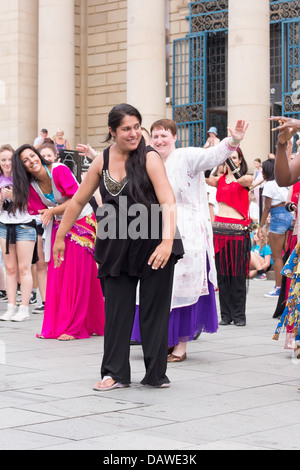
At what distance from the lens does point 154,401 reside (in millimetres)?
5727

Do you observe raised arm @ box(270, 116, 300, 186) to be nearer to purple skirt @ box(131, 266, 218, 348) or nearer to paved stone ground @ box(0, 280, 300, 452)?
paved stone ground @ box(0, 280, 300, 452)

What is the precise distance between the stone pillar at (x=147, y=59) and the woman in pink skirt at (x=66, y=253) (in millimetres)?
12143

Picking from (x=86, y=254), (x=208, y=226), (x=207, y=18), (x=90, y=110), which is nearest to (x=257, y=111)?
(x=207, y=18)

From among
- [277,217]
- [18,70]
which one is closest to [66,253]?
[277,217]

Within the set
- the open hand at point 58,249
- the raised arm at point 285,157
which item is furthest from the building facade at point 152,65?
the raised arm at point 285,157

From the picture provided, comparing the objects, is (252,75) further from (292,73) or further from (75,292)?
(75,292)

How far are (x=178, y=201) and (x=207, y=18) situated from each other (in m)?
16.4

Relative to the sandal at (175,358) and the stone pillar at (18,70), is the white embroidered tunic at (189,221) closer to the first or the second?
the sandal at (175,358)

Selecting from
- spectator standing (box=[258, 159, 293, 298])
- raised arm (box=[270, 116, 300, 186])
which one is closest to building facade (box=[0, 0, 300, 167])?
spectator standing (box=[258, 159, 293, 298])

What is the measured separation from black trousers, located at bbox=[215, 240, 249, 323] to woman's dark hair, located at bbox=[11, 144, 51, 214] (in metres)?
2.33

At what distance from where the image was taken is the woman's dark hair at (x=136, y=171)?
609 centimetres

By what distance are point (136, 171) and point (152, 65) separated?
15621 mm

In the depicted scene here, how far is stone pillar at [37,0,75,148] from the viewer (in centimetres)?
2284
